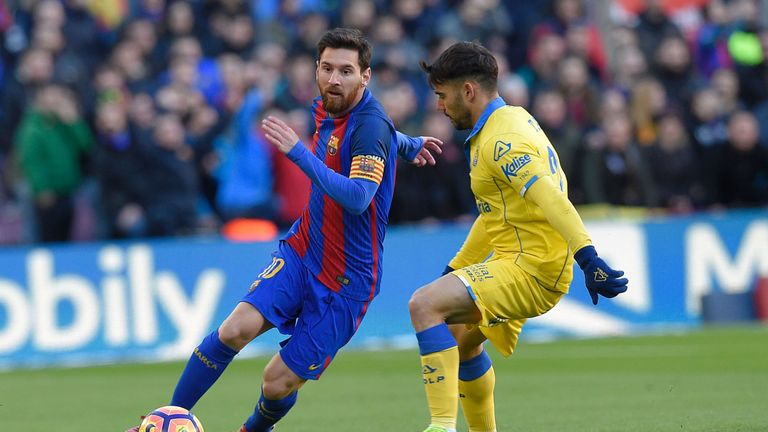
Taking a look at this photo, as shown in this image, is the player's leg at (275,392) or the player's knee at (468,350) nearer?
the player's leg at (275,392)

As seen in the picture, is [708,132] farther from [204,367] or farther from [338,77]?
[204,367]

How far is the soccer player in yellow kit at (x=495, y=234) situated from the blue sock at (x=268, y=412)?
785 millimetres

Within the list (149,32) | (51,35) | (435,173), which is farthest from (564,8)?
(51,35)

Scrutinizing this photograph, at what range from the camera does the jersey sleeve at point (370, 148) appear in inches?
276

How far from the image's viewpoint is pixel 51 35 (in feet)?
49.7

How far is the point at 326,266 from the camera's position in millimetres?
7305

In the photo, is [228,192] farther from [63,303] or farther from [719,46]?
[719,46]

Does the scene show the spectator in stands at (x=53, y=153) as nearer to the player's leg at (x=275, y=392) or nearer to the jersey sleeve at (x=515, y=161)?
the player's leg at (x=275, y=392)

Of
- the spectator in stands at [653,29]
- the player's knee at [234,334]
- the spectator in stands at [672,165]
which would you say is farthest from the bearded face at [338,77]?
the spectator in stands at [653,29]

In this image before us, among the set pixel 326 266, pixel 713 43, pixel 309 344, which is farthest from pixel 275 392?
pixel 713 43

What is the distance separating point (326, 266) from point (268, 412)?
0.83 meters

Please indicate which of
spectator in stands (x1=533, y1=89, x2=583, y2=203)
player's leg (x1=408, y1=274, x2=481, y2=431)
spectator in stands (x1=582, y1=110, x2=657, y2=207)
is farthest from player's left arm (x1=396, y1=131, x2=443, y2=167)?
spectator in stands (x1=582, y1=110, x2=657, y2=207)

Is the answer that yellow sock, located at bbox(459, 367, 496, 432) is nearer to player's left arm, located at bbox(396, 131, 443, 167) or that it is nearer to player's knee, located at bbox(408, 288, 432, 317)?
player's knee, located at bbox(408, 288, 432, 317)

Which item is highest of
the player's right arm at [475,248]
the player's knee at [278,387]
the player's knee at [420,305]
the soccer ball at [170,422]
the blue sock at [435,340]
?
the player's right arm at [475,248]
